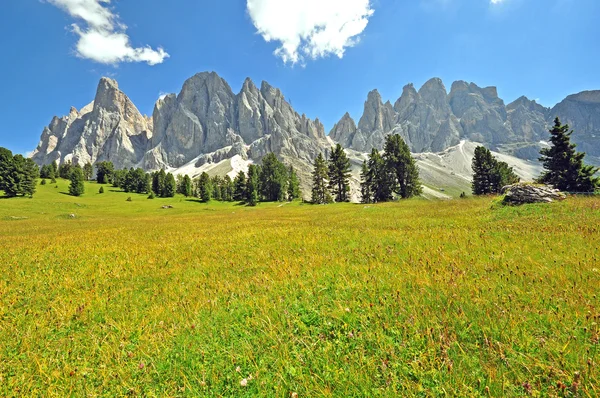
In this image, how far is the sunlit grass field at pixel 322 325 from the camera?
9.20 ft

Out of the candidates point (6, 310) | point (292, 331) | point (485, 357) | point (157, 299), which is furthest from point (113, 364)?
point (485, 357)

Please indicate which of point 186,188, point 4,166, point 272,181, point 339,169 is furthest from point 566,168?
point 4,166

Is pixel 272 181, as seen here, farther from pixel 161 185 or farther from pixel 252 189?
pixel 161 185

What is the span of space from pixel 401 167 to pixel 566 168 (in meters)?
25.6

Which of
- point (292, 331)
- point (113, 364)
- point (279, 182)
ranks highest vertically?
point (279, 182)

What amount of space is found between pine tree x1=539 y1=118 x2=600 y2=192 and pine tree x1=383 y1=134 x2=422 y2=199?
21.7 metres

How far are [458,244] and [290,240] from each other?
6.11m

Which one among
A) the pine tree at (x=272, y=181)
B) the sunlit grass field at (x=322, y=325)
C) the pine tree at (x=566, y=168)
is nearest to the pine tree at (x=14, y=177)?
the pine tree at (x=272, y=181)

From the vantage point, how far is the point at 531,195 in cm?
1728

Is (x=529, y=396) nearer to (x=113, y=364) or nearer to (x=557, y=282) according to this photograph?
(x=557, y=282)

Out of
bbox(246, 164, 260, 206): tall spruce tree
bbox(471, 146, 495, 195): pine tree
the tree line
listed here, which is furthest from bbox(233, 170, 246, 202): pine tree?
bbox(471, 146, 495, 195): pine tree

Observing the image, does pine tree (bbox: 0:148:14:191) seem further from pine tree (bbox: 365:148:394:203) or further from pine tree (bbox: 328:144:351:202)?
pine tree (bbox: 365:148:394:203)

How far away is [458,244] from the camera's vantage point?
25.7 feet

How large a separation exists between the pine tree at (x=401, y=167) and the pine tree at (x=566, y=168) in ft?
71.1
